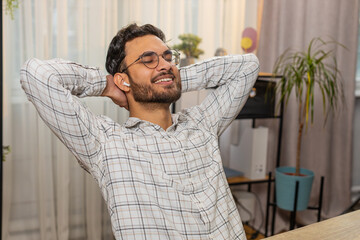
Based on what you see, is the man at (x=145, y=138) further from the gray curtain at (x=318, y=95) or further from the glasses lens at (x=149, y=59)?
the gray curtain at (x=318, y=95)

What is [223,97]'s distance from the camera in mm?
1526

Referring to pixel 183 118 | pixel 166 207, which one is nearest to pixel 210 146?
pixel 183 118

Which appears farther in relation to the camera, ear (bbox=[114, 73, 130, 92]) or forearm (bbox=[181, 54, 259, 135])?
forearm (bbox=[181, 54, 259, 135])

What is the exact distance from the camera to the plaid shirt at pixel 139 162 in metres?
1.17

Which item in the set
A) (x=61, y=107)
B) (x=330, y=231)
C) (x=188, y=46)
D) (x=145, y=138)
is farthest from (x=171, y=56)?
(x=188, y=46)

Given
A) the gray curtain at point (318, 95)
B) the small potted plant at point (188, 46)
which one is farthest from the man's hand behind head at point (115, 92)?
the gray curtain at point (318, 95)

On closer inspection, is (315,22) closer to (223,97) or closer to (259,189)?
(259,189)

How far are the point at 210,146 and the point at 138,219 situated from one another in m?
0.37

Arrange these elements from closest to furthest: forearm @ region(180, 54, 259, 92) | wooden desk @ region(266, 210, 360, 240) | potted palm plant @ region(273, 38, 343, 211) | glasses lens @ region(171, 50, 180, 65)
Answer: wooden desk @ region(266, 210, 360, 240) < glasses lens @ region(171, 50, 180, 65) < forearm @ region(180, 54, 259, 92) < potted palm plant @ region(273, 38, 343, 211)

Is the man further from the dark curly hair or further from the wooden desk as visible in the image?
the wooden desk

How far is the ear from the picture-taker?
4.54ft

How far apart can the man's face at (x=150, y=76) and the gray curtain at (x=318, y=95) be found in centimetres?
161

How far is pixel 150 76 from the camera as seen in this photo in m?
1.34

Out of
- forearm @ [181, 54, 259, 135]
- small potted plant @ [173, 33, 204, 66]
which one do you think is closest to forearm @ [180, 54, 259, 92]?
forearm @ [181, 54, 259, 135]
